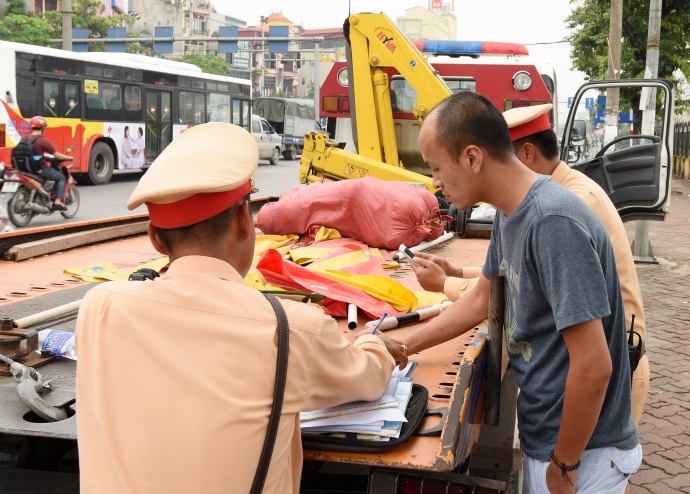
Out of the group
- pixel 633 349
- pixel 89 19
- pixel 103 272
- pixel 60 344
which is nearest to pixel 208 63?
pixel 89 19

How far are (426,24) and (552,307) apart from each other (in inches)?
4407

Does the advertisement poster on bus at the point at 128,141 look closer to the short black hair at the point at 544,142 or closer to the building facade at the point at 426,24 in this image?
the short black hair at the point at 544,142

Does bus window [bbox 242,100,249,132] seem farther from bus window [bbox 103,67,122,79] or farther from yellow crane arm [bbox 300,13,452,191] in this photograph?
yellow crane arm [bbox 300,13,452,191]

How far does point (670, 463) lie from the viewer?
4098mm

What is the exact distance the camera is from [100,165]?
17703mm

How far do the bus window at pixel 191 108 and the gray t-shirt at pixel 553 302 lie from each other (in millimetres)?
18851

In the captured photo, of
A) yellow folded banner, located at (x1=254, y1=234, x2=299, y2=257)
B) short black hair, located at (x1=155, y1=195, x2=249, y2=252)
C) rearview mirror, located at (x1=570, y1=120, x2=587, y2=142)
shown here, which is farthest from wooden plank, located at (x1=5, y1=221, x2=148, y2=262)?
rearview mirror, located at (x1=570, y1=120, x2=587, y2=142)

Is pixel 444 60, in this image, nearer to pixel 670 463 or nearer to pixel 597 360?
pixel 670 463

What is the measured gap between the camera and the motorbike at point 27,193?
10.5m

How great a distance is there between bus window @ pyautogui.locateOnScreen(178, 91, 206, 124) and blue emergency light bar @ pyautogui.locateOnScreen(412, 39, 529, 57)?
11626 mm

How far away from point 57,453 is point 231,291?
116 cm

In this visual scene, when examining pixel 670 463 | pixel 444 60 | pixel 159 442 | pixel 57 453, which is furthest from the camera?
pixel 444 60

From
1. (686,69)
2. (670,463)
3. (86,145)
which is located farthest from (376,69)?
(686,69)

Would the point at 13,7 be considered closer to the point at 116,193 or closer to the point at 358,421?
the point at 116,193
